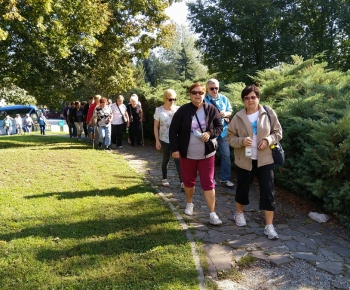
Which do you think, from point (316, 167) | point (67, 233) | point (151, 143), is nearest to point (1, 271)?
point (67, 233)

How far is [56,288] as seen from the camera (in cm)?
300

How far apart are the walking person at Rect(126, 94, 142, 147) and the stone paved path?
6541mm

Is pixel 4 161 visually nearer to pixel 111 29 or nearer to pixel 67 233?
pixel 67 233

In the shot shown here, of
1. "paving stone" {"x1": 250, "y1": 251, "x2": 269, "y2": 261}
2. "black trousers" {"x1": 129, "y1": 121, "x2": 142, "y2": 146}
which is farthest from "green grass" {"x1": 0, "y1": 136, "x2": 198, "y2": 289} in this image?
"black trousers" {"x1": 129, "y1": 121, "x2": 142, "y2": 146}

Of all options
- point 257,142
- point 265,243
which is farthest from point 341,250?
point 257,142

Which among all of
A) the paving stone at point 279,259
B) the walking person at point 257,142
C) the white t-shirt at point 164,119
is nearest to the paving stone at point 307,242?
the walking person at point 257,142

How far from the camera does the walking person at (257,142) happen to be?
410cm

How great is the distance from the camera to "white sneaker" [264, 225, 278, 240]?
4.14 meters

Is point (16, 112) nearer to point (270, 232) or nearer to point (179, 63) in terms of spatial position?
point (179, 63)

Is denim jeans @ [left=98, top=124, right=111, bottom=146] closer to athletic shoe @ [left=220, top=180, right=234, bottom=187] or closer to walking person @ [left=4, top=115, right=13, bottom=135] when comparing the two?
athletic shoe @ [left=220, top=180, right=234, bottom=187]

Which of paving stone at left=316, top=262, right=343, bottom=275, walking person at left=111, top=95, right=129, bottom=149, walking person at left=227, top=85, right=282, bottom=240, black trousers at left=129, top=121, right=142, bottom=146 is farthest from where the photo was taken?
black trousers at left=129, top=121, right=142, bottom=146

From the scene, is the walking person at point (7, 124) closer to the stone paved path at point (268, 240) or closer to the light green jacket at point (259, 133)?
the stone paved path at point (268, 240)

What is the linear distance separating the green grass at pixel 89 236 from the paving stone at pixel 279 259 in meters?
0.93

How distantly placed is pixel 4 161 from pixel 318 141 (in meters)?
7.80
